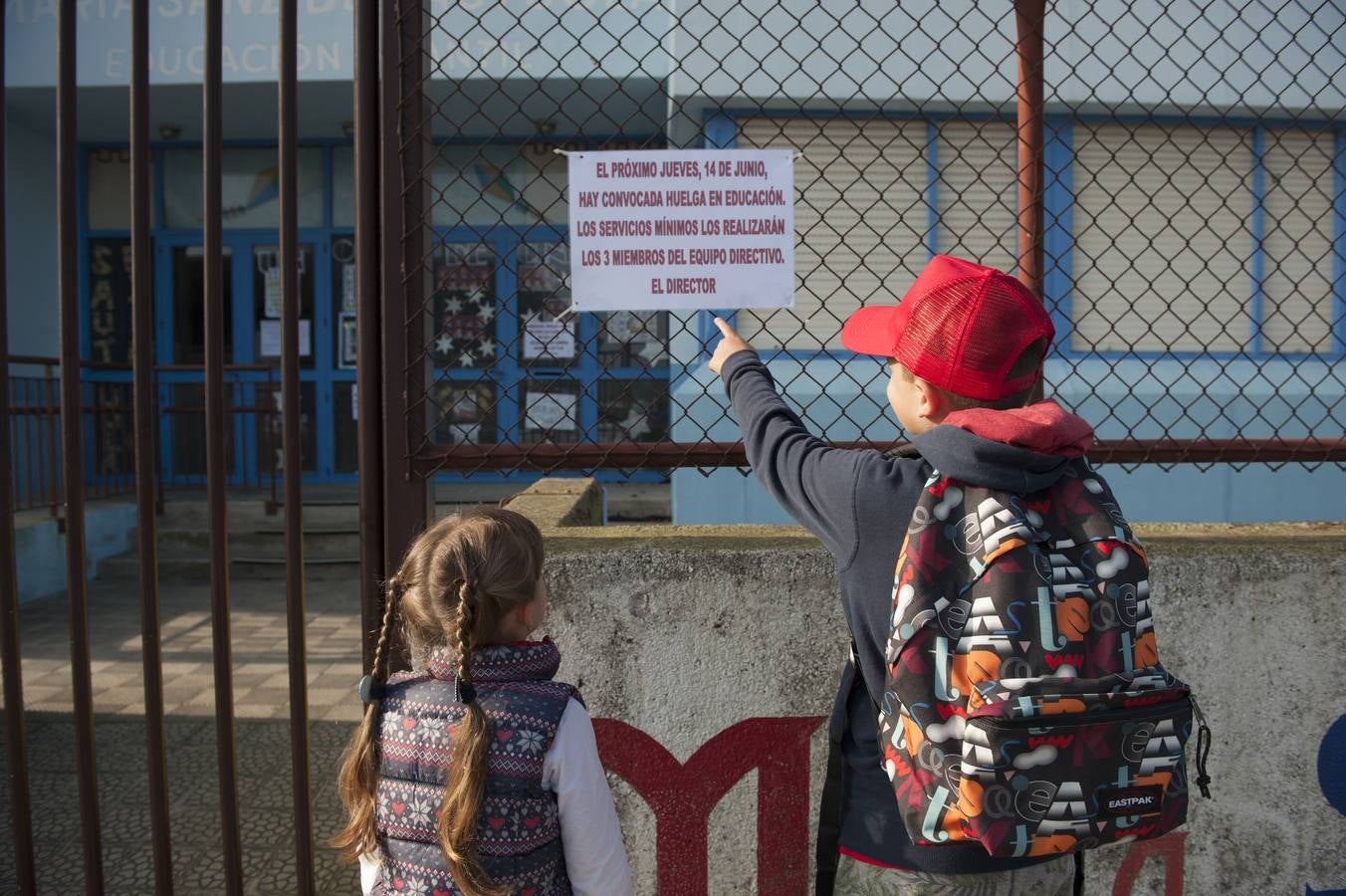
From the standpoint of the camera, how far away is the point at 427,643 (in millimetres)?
1564

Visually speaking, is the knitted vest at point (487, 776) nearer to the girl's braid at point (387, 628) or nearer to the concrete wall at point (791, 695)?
the girl's braid at point (387, 628)

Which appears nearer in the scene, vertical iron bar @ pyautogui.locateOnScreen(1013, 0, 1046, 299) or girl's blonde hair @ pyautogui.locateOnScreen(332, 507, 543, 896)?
girl's blonde hair @ pyautogui.locateOnScreen(332, 507, 543, 896)

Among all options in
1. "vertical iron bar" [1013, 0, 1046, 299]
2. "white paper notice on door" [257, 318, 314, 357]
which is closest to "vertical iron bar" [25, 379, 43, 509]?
"white paper notice on door" [257, 318, 314, 357]

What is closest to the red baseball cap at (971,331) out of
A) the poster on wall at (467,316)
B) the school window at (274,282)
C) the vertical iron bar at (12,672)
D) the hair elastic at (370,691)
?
the hair elastic at (370,691)

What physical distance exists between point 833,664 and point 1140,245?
6.37 metres

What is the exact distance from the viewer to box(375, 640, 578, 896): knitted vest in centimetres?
148

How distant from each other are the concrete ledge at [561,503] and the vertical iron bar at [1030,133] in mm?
1332

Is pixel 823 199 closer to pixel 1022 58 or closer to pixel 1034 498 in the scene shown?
pixel 1022 58

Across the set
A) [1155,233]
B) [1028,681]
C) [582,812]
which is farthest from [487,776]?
[1155,233]

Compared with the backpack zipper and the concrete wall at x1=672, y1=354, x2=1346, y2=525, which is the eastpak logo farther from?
the concrete wall at x1=672, y1=354, x2=1346, y2=525

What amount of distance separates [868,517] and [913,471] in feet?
0.32

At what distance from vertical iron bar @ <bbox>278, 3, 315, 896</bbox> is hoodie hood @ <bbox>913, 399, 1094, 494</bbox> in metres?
1.45

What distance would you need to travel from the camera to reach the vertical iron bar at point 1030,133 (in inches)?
93.0

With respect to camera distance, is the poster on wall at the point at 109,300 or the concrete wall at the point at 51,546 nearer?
the concrete wall at the point at 51,546
